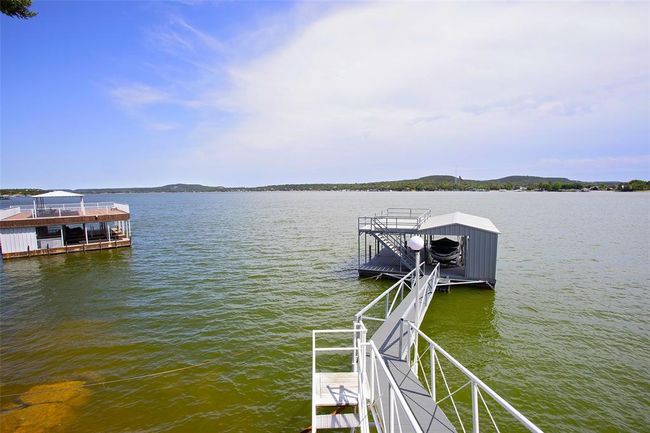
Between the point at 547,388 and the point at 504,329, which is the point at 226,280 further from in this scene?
the point at 547,388

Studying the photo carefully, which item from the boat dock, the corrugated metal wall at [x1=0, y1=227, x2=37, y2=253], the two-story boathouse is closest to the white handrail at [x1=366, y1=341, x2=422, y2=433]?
the boat dock

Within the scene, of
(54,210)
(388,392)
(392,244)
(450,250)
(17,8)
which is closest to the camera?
(388,392)

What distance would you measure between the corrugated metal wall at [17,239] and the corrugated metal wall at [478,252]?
33973 millimetres

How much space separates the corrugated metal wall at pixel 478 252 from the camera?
63.7 ft

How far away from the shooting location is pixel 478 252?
19750mm

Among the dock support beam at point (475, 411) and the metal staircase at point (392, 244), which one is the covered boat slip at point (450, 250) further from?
the dock support beam at point (475, 411)

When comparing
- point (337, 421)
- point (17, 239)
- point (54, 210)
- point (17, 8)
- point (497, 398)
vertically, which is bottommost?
point (337, 421)

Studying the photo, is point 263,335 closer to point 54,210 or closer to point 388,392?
point 388,392

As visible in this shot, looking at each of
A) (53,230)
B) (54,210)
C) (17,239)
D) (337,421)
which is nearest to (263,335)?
(337,421)

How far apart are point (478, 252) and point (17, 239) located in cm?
3636

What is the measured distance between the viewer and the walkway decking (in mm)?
6141

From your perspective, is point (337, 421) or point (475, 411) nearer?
point (475, 411)

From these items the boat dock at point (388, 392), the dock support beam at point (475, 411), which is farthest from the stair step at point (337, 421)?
the dock support beam at point (475, 411)

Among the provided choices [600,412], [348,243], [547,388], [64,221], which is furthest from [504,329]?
[64,221]
